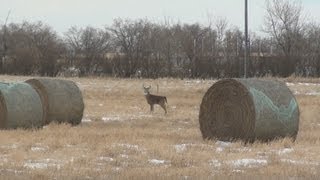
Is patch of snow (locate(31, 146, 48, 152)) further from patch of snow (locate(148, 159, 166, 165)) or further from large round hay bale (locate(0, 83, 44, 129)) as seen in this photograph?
large round hay bale (locate(0, 83, 44, 129))

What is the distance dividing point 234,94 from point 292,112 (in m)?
1.26

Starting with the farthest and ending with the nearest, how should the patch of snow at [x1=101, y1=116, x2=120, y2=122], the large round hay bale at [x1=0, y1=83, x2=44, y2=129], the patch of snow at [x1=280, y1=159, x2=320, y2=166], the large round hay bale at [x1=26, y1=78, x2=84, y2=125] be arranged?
1. the patch of snow at [x1=101, y1=116, x2=120, y2=122]
2. the large round hay bale at [x1=26, y1=78, x2=84, y2=125]
3. the large round hay bale at [x1=0, y1=83, x2=44, y2=129]
4. the patch of snow at [x1=280, y1=159, x2=320, y2=166]

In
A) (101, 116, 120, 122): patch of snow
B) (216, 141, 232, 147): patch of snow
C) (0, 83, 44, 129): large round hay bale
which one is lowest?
(216, 141, 232, 147): patch of snow

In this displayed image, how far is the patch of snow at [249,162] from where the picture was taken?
10555 mm

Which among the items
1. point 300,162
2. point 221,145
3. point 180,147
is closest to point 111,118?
point 221,145

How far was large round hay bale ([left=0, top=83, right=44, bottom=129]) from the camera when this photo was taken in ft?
52.0

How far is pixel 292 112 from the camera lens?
45.4 ft

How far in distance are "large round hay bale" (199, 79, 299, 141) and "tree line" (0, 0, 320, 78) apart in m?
30.4

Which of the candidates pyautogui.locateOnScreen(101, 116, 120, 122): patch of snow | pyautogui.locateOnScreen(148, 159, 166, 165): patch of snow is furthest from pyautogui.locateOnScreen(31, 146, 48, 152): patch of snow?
pyautogui.locateOnScreen(101, 116, 120, 122): patch of snow

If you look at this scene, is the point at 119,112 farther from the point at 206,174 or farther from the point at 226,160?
the point at 206,174

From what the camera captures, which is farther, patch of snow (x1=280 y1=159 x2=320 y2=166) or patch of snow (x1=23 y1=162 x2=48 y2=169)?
patch of snow (x1=280 y1=159 x2=320 y2=166)

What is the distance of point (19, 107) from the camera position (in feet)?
52.5

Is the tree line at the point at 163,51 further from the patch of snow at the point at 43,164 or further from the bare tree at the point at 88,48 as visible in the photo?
the patch of snow at the point at 43,164

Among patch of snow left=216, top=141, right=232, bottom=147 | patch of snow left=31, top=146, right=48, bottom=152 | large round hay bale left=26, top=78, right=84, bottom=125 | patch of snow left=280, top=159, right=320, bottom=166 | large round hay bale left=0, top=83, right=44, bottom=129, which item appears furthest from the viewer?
large round hay bale left=26, top=78, right=84, bottom=125
